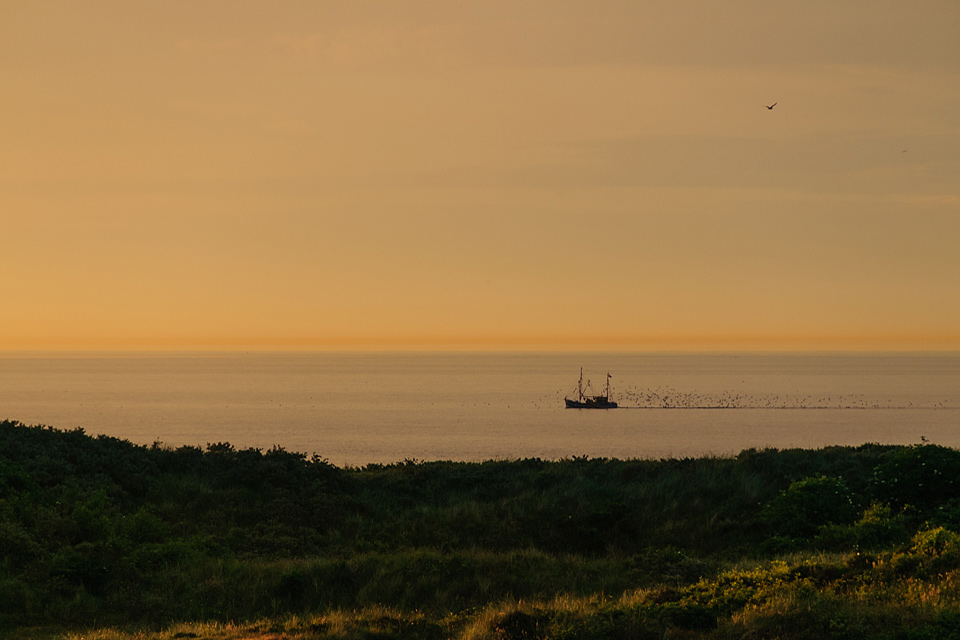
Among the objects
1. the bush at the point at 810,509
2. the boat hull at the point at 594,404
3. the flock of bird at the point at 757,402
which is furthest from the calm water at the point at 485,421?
the bush at the point at 810,509

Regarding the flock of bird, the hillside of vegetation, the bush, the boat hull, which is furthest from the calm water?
the bush

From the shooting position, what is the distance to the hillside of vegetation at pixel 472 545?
44.2ft

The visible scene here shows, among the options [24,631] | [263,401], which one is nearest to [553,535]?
[24,631]

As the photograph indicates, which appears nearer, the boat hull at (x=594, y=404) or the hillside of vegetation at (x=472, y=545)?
the hillside of vegetation at (x=472, y=545)

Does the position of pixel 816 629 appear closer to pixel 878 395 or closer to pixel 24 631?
pixel 24 631

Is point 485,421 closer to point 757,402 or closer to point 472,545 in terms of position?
point 757,402

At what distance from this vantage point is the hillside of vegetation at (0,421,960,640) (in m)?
13.5

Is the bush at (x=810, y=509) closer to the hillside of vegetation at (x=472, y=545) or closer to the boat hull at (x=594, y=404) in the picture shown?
the hillside of vegetation at (x=472, y=545)

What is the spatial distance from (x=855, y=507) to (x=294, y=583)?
53.0 ft

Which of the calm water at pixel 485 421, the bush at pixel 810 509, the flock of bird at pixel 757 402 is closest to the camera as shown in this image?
the bush at pixel 810 509

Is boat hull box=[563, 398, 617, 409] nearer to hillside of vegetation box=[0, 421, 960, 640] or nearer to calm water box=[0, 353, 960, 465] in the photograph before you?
calm water box=[0, 353, 960, 465]

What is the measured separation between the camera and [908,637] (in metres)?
11.7

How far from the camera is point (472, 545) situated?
22.6 meters

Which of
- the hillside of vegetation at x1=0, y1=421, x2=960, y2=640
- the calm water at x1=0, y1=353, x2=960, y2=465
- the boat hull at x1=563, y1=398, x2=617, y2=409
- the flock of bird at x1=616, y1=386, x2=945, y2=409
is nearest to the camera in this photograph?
the hillside of vegetation at x1=0, y1=421, x2=960, y2=640
